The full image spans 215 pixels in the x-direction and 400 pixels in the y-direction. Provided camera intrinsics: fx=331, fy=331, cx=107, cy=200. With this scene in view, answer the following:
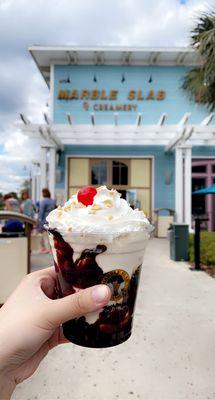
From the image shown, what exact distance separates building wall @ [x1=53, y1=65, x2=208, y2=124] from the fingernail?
12415mm

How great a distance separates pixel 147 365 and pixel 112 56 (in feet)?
39.4

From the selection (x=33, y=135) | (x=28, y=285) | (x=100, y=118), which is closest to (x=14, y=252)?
(x=28, y=285)

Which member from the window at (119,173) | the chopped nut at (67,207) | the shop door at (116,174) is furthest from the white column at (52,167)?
the chopped nut at (67,207)

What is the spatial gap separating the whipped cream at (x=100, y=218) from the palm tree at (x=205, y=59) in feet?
25.6

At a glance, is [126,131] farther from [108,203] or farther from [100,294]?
[100,294]

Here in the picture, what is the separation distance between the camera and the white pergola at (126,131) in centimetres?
1082

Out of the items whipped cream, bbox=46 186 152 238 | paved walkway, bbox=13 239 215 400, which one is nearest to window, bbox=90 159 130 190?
paved walkway, bbox=13 239 215 400

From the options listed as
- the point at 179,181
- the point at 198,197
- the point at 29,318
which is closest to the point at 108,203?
the point at 29,318

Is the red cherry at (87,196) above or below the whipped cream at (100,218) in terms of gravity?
above

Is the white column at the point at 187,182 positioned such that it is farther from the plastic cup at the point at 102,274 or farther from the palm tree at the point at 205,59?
the plastic cup at the point at 102,274

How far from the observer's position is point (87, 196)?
4.72 feet

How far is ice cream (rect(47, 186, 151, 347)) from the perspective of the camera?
4.33 feet

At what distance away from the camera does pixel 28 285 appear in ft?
4.82

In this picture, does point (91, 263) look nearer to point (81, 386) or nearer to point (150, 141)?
point (81, 386)
